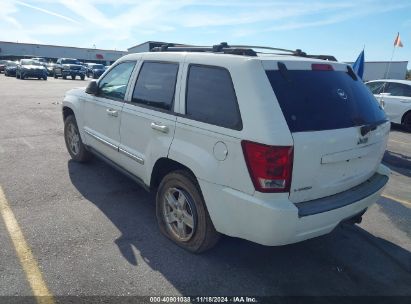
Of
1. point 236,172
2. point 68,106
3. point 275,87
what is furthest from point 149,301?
point 68,106

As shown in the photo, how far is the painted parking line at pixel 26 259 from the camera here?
2.67 m

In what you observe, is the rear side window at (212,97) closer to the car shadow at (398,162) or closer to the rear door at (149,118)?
the rear door at (149,118)

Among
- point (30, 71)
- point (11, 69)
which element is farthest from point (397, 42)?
point (11, 69)

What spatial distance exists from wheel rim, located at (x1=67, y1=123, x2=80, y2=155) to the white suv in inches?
85.9

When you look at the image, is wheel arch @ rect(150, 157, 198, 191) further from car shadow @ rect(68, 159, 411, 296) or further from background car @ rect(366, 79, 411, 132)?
background car @ rect(366, 79, 411, 132)

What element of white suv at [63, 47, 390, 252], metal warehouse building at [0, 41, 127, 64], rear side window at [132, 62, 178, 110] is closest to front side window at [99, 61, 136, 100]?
rear side window at [132, 62, 178, 110]

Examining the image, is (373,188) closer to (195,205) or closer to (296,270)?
(296,270)

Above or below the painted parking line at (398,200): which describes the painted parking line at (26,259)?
above

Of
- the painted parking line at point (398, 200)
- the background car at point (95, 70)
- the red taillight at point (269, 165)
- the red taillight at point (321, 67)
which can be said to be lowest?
the background car at point (95, 70)

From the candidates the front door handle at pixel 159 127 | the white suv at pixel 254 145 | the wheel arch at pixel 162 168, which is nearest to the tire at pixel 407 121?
the white suv at pixel 254 145

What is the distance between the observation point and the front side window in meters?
4.16

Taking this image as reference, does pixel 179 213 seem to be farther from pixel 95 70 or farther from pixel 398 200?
pixel 95 70

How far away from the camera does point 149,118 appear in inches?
140

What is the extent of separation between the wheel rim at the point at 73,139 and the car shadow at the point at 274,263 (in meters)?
1.99
